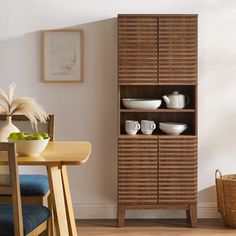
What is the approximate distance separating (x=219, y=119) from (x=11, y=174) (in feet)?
8.25

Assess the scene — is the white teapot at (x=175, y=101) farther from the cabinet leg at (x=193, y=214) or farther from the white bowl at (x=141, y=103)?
the cabinet leg at (x=193, y=214)

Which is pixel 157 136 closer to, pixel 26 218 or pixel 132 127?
pixel 132 127

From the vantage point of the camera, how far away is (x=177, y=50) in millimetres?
4434

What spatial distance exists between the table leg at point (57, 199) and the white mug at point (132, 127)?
1.43m

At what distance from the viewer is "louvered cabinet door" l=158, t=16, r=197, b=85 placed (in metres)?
4.41

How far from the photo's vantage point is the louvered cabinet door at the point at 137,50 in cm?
441

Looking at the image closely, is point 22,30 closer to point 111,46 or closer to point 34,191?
point 111,46

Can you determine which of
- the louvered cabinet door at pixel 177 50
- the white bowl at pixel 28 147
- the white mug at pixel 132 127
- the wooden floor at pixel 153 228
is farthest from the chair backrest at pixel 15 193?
the louvered cabinet door at pixel 177 50

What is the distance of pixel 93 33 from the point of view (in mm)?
4699

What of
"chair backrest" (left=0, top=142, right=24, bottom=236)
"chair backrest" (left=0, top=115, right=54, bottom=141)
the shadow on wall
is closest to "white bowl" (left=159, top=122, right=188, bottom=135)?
the shadow on wall

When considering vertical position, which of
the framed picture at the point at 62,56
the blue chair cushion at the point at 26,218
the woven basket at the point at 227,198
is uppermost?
the framed picture at the point at 62,56

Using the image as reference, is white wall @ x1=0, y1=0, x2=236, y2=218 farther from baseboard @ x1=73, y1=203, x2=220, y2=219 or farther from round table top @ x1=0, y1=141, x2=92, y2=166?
round table top @ x1=0, y1=141, x2=92, y2=166

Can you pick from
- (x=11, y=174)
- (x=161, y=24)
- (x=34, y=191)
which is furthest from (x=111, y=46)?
(x=11, y=174)

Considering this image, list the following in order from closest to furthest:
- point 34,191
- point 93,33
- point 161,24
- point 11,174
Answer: point 11,174 < point 34,191 < point 161,24 < point 93,33
